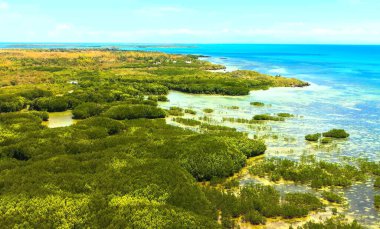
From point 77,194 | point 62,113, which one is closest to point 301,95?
point 62,113

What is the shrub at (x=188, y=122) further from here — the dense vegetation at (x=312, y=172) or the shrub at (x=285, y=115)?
the dense vegetation at (x=312, y=172)

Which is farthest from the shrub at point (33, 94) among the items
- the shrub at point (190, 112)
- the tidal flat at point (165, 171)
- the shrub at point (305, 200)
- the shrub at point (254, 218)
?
the shrub at point (305, 200)

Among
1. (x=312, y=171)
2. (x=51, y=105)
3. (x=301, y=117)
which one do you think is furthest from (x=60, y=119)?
(x=301, y=117)

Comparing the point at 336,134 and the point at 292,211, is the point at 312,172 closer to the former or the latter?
the point at 292,211

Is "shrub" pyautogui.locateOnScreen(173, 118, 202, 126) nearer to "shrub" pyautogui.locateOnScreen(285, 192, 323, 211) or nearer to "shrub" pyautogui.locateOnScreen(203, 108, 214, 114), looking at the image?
"shrub" pyautogui.locateOnScreen(203, 108, 214, 114)

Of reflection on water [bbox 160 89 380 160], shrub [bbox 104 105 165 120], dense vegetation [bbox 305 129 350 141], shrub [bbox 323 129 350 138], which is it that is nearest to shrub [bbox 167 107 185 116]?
reflection on water [bbox 160 89 380 160]

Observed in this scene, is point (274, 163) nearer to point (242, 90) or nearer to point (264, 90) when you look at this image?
point (242, 90)
